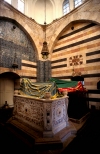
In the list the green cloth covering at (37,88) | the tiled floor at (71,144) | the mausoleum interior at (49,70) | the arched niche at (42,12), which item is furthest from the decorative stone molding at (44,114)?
the arched niche at (42,12)

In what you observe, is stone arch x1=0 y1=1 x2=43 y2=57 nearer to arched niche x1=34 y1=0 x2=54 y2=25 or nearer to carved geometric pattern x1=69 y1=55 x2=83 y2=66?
arched niche x1=34 y1=0 x2=54 y2=25

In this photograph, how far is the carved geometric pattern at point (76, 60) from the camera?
6.57 m

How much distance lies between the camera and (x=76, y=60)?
679 cm

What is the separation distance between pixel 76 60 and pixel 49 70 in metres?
2.53

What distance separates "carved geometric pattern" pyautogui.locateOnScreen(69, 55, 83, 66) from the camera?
6.57 metres

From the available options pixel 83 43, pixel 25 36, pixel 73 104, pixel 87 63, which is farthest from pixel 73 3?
pixel 73 104

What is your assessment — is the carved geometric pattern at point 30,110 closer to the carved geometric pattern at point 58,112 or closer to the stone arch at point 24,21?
the carved geometric pattern at point 58,112

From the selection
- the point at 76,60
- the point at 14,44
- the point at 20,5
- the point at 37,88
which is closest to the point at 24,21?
the point at 20,5

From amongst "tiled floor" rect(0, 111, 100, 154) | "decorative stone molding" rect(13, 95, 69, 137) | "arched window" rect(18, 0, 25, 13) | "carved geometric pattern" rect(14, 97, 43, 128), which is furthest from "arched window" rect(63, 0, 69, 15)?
"tiled floor" rect(0, 111, 100, 154)

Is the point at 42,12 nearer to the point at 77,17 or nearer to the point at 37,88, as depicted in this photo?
the point at 77,17

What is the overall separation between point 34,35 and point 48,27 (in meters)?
1.75

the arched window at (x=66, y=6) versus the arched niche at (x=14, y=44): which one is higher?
the arched window at (x=66, y=6)

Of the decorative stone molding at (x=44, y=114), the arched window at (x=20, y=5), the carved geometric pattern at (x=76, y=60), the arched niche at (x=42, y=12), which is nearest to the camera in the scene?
the decorative stone molding at (x=44, y=114)

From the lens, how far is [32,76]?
7.71 metres
